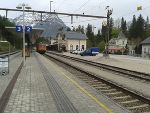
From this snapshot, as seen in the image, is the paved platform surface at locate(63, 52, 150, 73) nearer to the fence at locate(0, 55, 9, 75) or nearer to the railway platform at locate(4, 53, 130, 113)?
the fence at locate(0, 55, 9, 75)

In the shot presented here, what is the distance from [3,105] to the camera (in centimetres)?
1166

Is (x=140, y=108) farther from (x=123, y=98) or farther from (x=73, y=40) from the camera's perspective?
(x=73, y=40)

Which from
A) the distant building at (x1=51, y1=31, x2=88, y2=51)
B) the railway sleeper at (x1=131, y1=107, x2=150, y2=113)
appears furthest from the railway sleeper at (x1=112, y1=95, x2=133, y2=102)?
the distant building at (x1=51, y1=31, x2=88, y2=51)

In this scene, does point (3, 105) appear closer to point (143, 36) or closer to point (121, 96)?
point (121, 96)

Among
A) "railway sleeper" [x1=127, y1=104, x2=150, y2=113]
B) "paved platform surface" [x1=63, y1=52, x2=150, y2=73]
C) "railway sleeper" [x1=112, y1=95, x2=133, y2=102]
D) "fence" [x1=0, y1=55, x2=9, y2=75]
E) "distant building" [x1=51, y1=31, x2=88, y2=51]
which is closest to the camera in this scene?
"railway sleeper" [x1=127, y1=104, x2=150, y2=113]

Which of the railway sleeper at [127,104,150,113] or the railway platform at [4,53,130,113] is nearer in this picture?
the railway platform at [4,53,130,113]

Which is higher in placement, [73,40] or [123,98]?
[73,40]

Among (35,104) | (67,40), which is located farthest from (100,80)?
(67,40)

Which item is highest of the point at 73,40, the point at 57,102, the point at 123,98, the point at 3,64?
the point at 73,40

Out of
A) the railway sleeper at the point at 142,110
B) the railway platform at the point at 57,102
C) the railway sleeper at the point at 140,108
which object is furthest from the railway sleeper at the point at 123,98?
the railway sleeper at the point at 142,110

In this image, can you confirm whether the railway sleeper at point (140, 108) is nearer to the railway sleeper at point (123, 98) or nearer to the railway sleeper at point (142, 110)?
the railway sleeper at point (142, 110)

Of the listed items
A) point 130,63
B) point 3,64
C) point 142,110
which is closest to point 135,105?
point 142,110

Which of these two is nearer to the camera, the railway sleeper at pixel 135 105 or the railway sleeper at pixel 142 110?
the railway sleeper at pixel 142 110

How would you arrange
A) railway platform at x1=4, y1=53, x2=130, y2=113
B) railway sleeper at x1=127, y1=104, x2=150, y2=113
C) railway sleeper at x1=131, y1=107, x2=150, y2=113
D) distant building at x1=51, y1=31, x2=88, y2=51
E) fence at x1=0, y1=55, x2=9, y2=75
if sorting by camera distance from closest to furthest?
railway platform at x1=4, y1=53, x2=130, y2=113
railway sleeper at x1=131, y1=107, x2=150, y2=113
railway sleeper at x1=127, y1=104, x2=150, y2=113
fence at x1=0, y1=55, x2=9, y2=75
distant building at x1=51, y1=31, x2=88, y2=51
